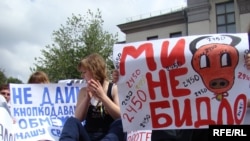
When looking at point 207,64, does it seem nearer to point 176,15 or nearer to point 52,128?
point 52,128

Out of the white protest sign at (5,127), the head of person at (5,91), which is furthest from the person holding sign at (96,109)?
the head of person at (5,91)

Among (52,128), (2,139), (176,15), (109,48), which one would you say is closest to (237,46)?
(2,139)

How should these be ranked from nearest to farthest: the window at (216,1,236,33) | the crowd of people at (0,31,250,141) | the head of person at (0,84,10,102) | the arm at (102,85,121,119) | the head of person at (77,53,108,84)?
the crowd of people at (0,31,250,141), the arm at (102,85,121,119), the head of person at (77,53,108,84), the head of person at (0,84,10,102), the window at (216,1,236,33)

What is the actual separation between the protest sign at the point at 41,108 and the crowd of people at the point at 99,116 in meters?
1.08

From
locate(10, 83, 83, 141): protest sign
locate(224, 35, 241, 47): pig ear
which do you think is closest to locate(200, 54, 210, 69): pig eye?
locate(224, 35, 241, 47): pig ear

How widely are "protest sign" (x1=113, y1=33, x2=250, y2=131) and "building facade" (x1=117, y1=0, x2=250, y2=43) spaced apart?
2200cm

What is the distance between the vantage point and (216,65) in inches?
120

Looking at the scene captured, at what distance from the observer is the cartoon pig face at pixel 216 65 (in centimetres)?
302

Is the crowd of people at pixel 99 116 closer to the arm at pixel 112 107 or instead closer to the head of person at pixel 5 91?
the arm at pixel 112 107

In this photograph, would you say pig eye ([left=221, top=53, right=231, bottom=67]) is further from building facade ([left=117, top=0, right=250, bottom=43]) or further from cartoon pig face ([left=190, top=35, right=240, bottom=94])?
building facade ([left=117, top=0, right=250, bottom=43])

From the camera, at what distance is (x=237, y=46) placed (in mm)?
3000

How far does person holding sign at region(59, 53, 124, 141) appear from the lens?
3.38 meters

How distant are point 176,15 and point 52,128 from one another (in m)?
26.7

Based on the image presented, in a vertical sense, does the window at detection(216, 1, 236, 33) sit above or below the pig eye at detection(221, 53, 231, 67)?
above
